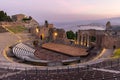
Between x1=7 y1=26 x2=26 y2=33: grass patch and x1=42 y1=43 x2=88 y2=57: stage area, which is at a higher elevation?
x1=7 y1=26 x2=26 y2=33: grass patch

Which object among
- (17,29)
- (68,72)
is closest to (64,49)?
(17,29)

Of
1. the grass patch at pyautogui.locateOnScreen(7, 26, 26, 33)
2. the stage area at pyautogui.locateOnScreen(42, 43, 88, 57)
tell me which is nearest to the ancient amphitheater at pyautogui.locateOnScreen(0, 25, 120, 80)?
the stage area at pyautogui.locateOnScreen(42, 43, 88, 57)

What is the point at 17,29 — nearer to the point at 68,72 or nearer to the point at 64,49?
the point at 64,49

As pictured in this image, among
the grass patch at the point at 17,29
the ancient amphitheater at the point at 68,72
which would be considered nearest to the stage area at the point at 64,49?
the grass patch at the point at 17,29

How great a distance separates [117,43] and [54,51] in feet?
36.0

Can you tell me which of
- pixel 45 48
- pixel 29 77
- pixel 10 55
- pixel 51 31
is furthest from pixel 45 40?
pixel 29 77

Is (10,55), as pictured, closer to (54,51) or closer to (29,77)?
(54,51)

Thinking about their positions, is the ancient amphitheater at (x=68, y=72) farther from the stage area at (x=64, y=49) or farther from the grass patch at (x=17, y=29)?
the grass patch at (x=17, y=29)

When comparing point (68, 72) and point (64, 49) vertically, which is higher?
point (68, 72)

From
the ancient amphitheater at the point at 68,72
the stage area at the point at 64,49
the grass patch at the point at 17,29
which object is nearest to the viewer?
the ancient amphitheater at the point at 68,72

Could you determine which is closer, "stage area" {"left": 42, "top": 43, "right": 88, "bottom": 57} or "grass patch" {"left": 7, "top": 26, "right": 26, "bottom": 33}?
"stage area" {"left": 42, "top": 43, "right": 88, "bottom": 57}

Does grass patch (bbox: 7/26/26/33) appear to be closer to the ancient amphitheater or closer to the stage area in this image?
the stage area

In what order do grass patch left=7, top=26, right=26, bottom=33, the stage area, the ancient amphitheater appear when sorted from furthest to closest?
grass patch left=7, top=26, right=26, bottom=33
the stage area
the ancient amphitheater

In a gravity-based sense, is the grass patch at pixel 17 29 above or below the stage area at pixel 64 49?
above
